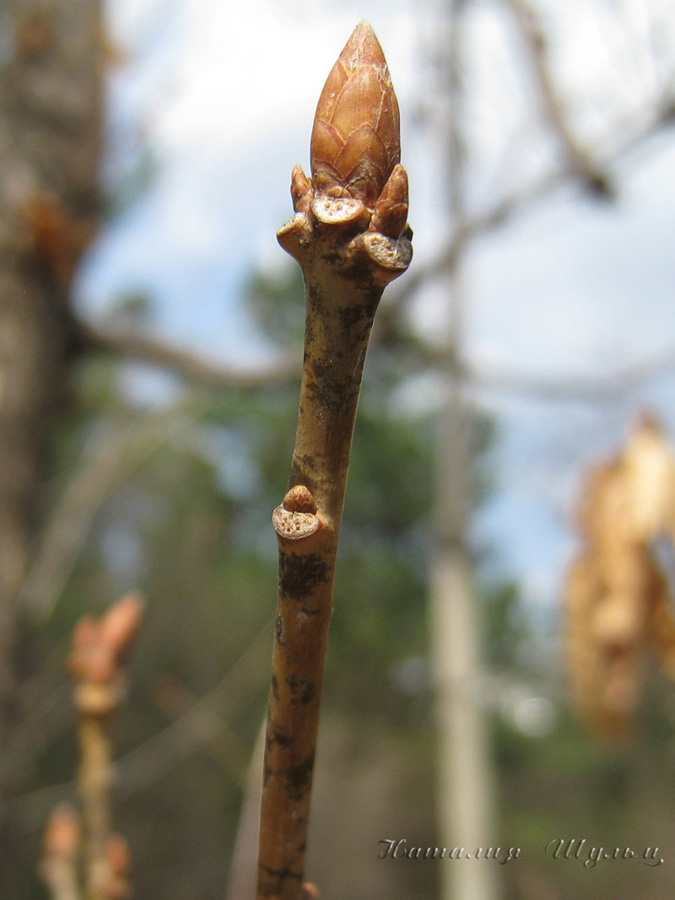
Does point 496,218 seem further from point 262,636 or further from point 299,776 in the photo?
point 262,636

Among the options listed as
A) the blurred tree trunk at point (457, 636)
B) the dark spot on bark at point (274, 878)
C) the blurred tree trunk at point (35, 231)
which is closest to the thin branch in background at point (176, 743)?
the blurred tree trunk at point (457, 636)

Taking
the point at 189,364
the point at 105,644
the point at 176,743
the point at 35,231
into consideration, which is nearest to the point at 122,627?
the point at 105,644

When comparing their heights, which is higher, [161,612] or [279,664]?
[161,612]

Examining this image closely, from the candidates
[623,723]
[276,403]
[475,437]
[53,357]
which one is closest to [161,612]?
[276,403]

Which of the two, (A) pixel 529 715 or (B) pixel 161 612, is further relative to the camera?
(B) pixel 161 612

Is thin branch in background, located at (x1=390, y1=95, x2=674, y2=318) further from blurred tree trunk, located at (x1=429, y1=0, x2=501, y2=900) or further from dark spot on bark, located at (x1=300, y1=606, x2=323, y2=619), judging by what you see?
dark spot on bark, located at (x1=300, y1=606, x2=323, y2=619)

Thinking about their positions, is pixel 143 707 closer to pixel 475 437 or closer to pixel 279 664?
pixel 475 437

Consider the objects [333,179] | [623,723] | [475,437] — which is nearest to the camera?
[333,179]
